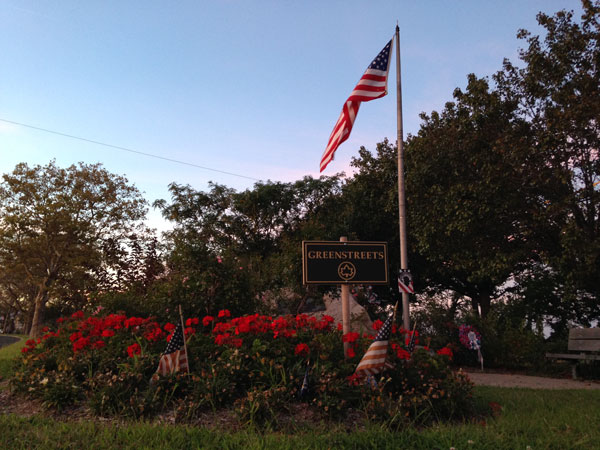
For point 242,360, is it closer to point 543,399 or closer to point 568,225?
point 543,399

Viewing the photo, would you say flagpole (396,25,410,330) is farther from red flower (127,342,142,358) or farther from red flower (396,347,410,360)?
red flower (127,342,142,358)

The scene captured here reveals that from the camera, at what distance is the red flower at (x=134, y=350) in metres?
6.10

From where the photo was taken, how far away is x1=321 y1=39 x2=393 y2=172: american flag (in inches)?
412

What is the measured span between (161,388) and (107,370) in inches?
39.4

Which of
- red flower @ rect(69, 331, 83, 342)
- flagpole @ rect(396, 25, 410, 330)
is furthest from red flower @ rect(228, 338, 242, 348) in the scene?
flagpole @ rect(396, 25, 410, 330)

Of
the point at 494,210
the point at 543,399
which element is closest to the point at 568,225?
the point at 494,210

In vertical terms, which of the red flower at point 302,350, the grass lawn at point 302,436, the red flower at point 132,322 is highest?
the red flower at point 132,322

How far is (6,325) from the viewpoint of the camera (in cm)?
6219

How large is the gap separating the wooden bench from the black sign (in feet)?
23.4

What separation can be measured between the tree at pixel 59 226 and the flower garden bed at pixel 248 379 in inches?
818

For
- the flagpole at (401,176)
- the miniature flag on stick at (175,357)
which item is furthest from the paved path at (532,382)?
the miniature flag on stick at (175,357)

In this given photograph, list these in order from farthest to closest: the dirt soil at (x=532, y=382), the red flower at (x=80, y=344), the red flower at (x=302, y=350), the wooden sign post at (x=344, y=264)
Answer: the dirt soil at (x=532, y=382) < the wooden sign post at (x=344, y=264) < the red flower at (x=80, y=344) < the red flower at (x=302, y=350)

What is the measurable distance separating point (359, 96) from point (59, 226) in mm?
21994

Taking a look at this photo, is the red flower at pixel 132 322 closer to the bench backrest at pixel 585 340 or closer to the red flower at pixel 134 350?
the red flower at pixel 134 350
